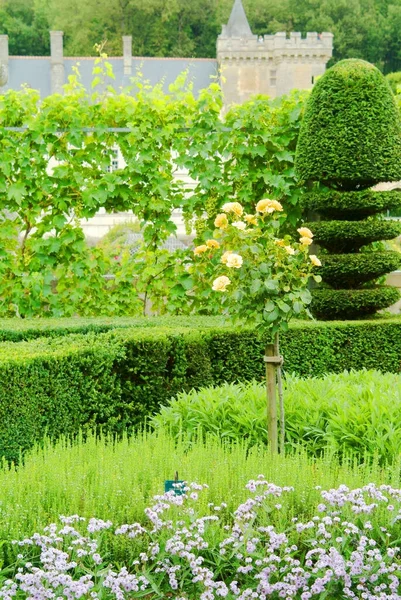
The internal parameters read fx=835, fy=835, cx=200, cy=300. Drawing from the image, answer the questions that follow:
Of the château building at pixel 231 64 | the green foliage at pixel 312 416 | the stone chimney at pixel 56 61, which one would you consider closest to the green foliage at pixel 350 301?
the green foliage at pixel 312 416

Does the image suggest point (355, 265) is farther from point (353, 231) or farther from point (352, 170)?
point (352, 170)

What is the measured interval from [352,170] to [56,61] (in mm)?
45804

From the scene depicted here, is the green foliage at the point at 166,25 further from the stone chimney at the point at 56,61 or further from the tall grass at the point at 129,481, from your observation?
the tall grass at the point at 129,481

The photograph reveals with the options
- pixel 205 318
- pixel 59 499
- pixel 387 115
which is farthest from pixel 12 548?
pixel 387 115

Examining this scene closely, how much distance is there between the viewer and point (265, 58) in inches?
2264

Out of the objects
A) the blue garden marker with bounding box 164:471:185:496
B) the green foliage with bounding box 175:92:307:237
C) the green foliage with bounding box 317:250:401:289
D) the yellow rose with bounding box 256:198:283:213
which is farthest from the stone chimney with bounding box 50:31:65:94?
the blue garden marker with bounding box 164:471:185:496

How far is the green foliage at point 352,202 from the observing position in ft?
25.1

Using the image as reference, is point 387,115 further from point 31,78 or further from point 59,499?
point 31,78

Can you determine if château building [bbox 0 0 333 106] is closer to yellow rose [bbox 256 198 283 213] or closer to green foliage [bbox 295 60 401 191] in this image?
green foliage [bbox 295 60 401 191]

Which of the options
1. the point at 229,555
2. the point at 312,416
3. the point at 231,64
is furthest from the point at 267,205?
the point at 231,64

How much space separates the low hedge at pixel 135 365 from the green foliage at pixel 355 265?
0.64m

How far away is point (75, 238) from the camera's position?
827cm

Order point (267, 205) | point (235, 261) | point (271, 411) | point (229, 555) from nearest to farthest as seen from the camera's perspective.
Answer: point (229, 555) → point (235, 261) → point (271, 411) → point (267, 205)

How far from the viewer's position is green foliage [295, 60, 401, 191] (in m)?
7.58
